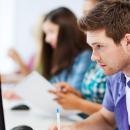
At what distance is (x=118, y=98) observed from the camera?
1.26 meters

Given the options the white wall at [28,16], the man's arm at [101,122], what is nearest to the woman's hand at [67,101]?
the man's arm at [101,122]

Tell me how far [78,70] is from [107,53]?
3.07 feet

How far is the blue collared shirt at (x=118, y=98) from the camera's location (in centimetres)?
124

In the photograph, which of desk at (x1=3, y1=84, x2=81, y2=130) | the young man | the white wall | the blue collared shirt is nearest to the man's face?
the young man

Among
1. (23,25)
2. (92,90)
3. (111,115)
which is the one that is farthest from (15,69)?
(111,115)

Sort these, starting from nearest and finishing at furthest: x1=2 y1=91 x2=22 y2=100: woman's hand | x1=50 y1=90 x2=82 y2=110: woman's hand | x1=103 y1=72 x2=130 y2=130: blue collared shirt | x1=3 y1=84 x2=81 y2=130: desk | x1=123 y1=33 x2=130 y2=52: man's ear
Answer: x1=123 y1=33 x2=130 y2=52: man's ear < x1=103 y1=72 x2=130 y2=130: blue collared shirt < x1=3 y1=84 x2=81 y2=130: desk < x1=50 y1=90 x2=82 y2=110: woman's hand < x1=2 y1=91 x2=22 y2=100: woman's hand

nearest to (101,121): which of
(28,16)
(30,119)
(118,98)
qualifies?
(118,98)

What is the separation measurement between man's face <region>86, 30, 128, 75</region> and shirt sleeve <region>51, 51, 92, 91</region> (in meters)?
0.88

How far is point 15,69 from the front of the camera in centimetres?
391

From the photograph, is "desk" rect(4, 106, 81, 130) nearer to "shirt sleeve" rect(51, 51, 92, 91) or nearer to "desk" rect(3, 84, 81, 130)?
"desk" rect(3, 84, 81, 130)

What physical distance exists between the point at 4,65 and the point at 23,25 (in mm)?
483

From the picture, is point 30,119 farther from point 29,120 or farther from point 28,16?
point 28,16

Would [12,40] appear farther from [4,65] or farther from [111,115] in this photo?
[111,115]

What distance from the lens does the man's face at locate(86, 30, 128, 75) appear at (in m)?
1.11
